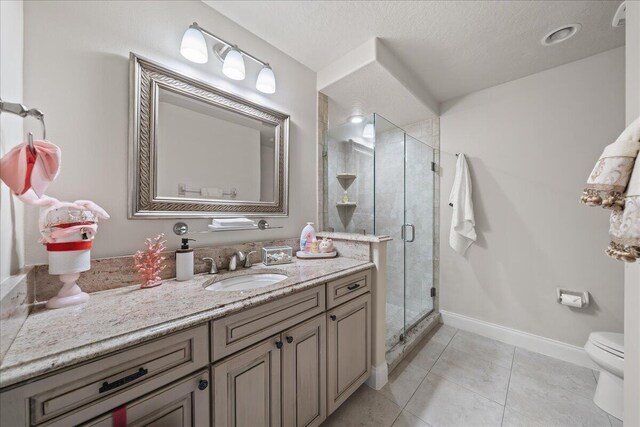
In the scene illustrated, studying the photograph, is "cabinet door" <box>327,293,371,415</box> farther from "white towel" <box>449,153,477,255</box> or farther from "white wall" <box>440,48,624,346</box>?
"white wall" <box>440,48,624,346</box>

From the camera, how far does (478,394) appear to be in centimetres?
153

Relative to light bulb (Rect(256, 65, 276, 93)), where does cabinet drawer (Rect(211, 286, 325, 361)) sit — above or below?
below

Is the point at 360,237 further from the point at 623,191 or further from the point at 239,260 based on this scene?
the point at 623,191

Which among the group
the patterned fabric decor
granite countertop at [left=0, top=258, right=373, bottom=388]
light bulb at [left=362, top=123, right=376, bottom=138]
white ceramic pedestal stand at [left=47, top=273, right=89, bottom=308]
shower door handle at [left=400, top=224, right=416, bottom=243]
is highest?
light bulb at [left=362, top=123, right=376, bottom=138]

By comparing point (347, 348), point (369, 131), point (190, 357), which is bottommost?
point (347, 348)

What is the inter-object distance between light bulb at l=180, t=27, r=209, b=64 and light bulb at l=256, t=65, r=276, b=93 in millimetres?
371

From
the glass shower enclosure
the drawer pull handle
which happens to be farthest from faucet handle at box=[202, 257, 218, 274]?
the glass shower enclosure

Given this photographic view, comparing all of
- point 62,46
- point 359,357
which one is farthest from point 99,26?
point 359,357

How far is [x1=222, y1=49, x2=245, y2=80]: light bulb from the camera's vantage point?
1376 mm

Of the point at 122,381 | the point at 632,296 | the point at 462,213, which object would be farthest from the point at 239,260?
the point at 462,213

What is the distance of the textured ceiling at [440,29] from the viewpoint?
55.3 inches

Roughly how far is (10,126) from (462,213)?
2.97 m

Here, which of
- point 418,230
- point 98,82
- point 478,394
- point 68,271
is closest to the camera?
point 68,271

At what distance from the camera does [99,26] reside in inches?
41.5
